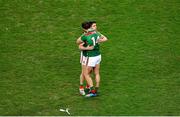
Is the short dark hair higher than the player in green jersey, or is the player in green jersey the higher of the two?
the short dark hair

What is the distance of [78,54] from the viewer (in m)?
13.8

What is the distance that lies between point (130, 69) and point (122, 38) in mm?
1572

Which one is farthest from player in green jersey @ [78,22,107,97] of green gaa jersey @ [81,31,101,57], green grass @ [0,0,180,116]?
green grass @ [0,0,180,116]

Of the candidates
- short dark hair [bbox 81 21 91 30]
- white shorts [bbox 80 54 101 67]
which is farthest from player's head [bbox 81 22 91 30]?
white shorts [bbox 80 54 101 67]

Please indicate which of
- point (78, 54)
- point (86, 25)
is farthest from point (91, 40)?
point (78, 54)

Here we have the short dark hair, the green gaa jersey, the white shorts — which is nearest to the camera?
the short dark hair

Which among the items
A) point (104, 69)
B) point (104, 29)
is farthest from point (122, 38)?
point (104, 69)

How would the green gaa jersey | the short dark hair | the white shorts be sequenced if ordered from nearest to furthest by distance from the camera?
the short dark hair
the green gaa jersey
the white shorts

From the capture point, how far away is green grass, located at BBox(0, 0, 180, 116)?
38.4 feet

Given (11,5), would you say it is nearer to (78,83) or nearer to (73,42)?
(73,42)

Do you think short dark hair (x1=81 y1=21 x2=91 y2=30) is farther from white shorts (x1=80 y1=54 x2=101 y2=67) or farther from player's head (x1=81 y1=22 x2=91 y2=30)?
white shorts (x1=80 y1=54 x2=101 y2=67)

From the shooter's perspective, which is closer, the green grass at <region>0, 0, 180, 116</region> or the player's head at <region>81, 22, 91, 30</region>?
the player's head at <region>81, 22, 91, 30</region>

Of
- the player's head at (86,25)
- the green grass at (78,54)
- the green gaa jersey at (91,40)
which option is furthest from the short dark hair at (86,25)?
the green grass at (78,54)

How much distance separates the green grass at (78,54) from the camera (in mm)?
11695
